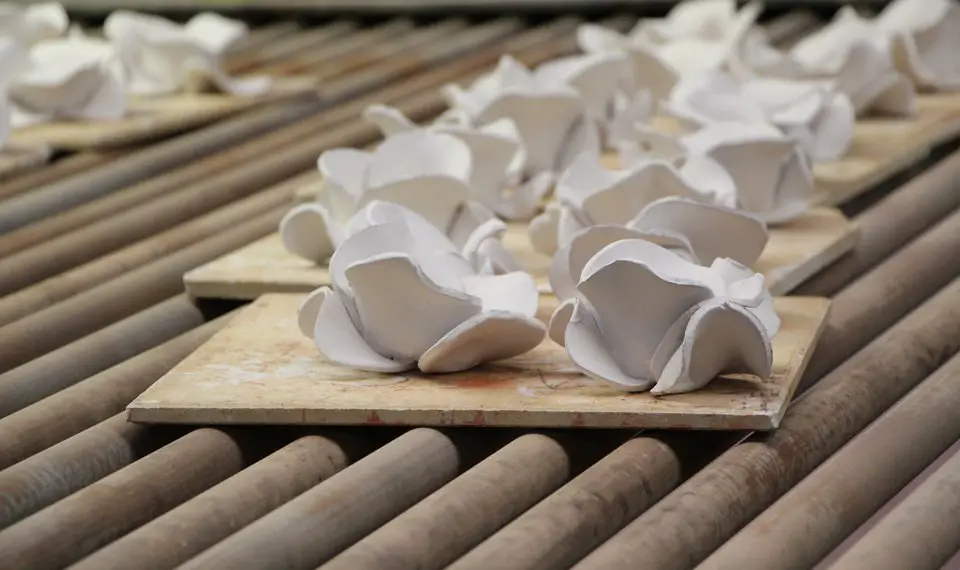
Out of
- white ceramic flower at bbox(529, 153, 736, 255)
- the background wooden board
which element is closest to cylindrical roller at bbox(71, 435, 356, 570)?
white ceramic flower at bbox(529, 153, 736, 255)

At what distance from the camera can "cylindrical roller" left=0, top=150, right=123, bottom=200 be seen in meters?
3.14

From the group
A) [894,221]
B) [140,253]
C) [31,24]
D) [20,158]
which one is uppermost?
[31,24]

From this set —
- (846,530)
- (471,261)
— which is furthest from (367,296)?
(846,530)

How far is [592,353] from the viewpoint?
1938 mm

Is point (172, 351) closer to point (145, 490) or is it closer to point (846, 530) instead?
point (145, 490)

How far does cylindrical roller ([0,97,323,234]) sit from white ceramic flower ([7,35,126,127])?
17 centimetres

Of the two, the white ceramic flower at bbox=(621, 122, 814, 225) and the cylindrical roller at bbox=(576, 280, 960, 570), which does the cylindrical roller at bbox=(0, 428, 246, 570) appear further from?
the white ceramic flower at bbox=(621, 122, 814, 225)

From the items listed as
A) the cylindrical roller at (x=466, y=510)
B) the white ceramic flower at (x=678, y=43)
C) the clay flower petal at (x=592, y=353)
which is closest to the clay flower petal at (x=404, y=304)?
the clay flower petal at (x=592, y=353)

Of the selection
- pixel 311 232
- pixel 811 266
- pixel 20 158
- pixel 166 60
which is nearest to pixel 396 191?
pixel 311 232

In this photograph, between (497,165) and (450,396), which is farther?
Answer: (497,165)

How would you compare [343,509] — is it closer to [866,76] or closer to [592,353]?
[592,353]

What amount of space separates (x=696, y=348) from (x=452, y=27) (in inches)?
130

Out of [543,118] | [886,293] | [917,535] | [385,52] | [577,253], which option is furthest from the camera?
[385,52]

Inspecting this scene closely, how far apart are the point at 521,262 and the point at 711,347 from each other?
73cm
